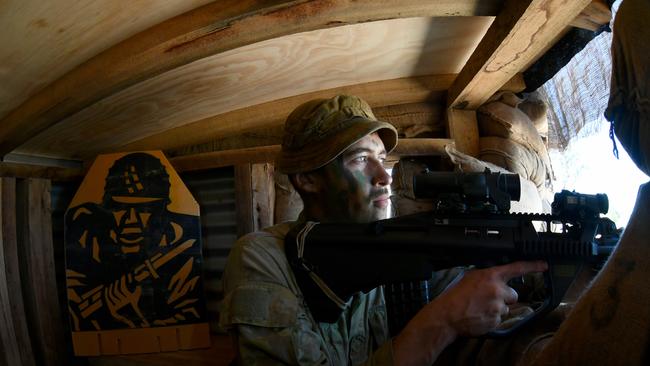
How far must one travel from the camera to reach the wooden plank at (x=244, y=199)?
2.55m

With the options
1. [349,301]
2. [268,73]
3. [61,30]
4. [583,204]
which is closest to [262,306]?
[349,301]

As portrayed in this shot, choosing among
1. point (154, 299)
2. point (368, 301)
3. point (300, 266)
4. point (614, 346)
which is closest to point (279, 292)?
point (300, 266)

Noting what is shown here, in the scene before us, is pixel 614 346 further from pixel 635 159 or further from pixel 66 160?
pixel 66 160

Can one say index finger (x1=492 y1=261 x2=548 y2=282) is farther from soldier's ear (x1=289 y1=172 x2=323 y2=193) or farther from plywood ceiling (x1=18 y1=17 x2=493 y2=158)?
plywood ceiling (x1=18 y1=17 x2=493 y2=158)

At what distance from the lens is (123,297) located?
8.16 ft

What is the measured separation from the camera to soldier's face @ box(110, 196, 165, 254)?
99.2 inches

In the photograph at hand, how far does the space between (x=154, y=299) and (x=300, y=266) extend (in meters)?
1.48

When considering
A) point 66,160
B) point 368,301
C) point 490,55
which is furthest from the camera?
point 66,160

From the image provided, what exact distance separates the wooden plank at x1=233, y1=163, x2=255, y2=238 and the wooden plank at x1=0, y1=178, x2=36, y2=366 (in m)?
1.15

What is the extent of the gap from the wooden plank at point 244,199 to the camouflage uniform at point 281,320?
1.00 metres

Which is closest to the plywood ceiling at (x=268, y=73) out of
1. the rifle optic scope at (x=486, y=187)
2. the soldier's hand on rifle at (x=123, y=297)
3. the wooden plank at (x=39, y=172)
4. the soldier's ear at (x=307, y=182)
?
the wooden plank at (x=39, y=172)

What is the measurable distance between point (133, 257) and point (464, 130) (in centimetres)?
196

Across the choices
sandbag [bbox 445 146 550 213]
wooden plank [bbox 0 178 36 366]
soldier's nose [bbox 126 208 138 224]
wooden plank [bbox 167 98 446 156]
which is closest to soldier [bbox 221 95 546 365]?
sandbag [bbox 445 146 550 213]

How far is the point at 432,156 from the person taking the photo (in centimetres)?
266
